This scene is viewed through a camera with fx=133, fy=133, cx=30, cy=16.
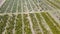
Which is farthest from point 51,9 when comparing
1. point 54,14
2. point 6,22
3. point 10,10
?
point 6,22

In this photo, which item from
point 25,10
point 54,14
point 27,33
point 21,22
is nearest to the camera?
point 27,33

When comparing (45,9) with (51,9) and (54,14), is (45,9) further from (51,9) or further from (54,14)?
(54,14)

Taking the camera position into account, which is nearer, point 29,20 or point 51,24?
point 51,24

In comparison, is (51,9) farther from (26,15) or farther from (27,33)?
(27,33)

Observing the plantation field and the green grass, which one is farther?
the plantation field

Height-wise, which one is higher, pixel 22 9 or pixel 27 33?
pixel 27 33

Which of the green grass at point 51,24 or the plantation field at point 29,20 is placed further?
the plantation field at point 29,20

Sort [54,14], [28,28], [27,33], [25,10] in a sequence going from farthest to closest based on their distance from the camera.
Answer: [25,10] < [54,14] < [28,28] < [27,33]

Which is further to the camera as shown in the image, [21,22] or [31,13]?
[31,13]

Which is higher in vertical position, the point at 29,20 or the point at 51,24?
the point at 51,24
